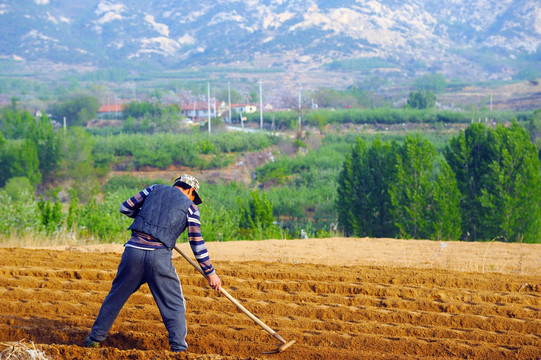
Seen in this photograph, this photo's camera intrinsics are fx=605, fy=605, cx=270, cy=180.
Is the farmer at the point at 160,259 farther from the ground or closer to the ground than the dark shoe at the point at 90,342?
farther from the ground

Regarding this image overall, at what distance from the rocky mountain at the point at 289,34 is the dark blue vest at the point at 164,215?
354ft

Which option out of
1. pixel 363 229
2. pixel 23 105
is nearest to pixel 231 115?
pixel 23 105

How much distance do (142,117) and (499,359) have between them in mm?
62810

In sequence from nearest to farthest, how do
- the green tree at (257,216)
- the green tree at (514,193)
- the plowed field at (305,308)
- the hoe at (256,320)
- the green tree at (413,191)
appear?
1. the hoe at (256,320)
2. the plowed field at (305,308)
3. the green tree at (257,216)
4. the green tree at (514,193)
5. the green tree at (413,191)

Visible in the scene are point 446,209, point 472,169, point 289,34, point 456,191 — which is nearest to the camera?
point 446,209

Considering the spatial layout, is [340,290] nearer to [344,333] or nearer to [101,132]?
[344,333]

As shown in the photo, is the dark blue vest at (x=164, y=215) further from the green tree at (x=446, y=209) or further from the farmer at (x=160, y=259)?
the green tree at (x=446, y=209)

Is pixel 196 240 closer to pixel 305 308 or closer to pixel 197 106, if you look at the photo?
pixel 305 308

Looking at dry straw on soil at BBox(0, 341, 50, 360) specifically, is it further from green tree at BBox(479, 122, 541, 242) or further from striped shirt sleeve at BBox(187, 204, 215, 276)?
green tree at BBox(479, 122, 541, 242)

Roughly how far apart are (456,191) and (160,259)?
15.4 meters

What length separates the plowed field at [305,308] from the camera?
5516mm

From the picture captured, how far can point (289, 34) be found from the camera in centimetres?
13038

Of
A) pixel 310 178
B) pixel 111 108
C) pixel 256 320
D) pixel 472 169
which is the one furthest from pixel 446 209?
pixel 111 108

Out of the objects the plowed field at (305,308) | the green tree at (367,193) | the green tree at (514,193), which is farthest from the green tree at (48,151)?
the plowed field at (305,308)
